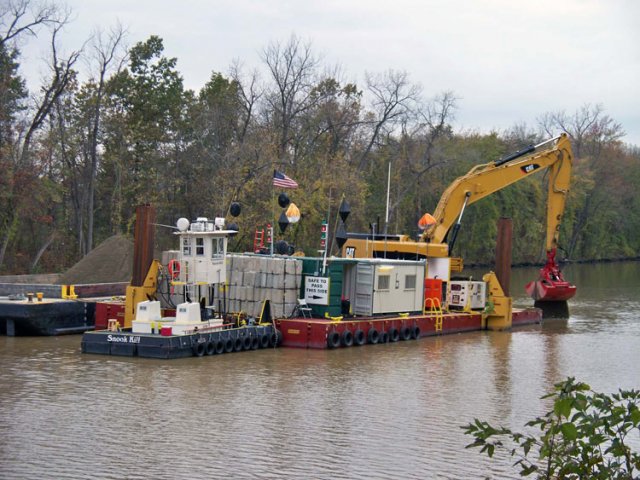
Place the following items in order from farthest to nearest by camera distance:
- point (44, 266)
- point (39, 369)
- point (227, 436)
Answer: point (44, 266)
point (39, 369)
point (227, 436)

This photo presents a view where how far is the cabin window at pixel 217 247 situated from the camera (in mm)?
29336

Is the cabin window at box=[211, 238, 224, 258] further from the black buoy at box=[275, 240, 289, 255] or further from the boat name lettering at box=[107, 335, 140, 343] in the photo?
the boat name lettering at box=[107, 335, 140, 343]

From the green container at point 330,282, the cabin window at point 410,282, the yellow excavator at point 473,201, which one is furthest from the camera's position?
the yellow excavator at point 473,201

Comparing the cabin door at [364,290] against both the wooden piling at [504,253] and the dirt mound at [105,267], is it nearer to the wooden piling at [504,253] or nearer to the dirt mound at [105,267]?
the wooden piling at [504,253]

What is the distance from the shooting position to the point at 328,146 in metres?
65.2

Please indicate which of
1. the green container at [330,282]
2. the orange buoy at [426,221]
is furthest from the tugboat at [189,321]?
the orange buoy at [426,221]

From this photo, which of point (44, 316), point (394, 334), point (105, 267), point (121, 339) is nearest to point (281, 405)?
point (121, 339)

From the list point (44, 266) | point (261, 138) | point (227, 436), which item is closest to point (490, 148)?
point (261, 138)

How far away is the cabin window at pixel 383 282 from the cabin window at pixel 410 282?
40.1 inches

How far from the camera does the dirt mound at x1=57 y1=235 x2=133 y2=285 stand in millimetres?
41000

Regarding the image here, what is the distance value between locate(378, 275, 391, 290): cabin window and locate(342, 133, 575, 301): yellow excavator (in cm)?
400

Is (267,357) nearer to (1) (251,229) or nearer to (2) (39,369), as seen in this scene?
(2) (39,369)

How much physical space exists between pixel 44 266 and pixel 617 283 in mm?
37149

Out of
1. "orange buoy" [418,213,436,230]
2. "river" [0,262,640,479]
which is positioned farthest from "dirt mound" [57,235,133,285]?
"orange buoy" [418,213,436,230]
